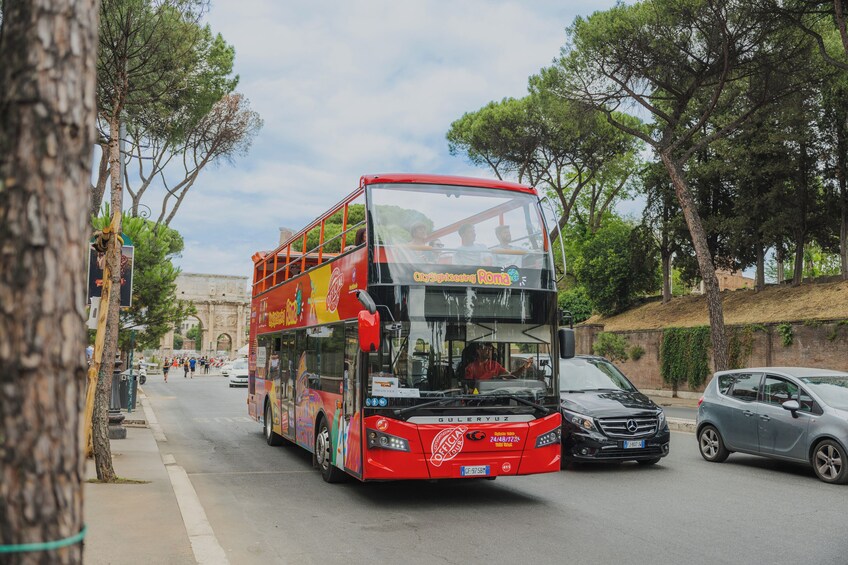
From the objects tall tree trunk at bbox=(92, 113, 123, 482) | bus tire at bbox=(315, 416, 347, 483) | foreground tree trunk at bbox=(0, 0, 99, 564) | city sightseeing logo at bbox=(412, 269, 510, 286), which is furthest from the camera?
bus tire at bbox=(315, 416, 347, 483)

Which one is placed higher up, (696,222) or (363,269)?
(696,222)

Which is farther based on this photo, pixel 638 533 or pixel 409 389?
pixel 409 389

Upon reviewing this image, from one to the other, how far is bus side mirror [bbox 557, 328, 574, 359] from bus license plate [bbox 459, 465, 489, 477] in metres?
1.61

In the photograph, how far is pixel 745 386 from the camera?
1180 centimetres

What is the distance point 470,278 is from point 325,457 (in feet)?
11.4

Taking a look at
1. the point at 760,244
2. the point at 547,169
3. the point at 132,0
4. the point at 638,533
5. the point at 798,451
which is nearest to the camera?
the point at 638,533

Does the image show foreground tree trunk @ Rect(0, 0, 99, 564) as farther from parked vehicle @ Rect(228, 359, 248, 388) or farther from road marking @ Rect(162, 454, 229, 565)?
parked vehicle @ Rect(228, 359, 248, 388)

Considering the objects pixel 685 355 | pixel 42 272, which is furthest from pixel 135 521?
pixel 685 355

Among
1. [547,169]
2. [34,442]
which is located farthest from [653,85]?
[34,442]

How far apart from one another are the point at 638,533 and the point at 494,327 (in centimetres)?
264

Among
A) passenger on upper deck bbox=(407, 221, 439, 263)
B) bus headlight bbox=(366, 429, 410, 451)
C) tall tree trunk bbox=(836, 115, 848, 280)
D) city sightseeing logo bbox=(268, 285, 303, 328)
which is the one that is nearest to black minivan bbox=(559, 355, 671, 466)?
bus headlight bbox=(366, 429, 410, 451)

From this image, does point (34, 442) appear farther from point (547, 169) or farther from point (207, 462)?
point (547, 169)

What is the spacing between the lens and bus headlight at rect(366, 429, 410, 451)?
8422mm

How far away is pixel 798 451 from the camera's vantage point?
1066 cm
